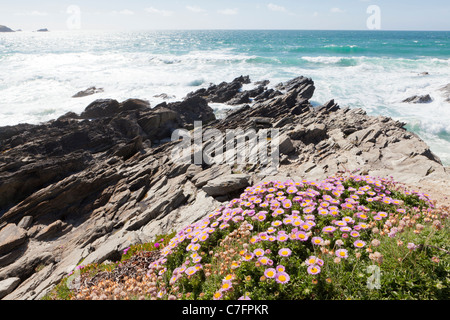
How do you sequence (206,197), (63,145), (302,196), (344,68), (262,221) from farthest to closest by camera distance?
(344,68) < (63,145) < (206,197) < (302,196) < (262,221)

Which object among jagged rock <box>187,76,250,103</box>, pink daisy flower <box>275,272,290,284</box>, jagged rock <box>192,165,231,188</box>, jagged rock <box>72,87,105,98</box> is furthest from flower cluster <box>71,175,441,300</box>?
jagged rock <box>72,87,105,98</box>

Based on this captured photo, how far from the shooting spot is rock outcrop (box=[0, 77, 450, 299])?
8828 millimetres

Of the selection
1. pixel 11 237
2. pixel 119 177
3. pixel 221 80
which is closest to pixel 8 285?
pixel 11 237

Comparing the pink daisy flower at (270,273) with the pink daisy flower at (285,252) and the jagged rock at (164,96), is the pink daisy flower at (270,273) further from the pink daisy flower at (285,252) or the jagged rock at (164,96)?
the jagged rock at (164,96)

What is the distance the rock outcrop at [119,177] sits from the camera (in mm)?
8828

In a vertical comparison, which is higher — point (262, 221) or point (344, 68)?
point (344, 68)

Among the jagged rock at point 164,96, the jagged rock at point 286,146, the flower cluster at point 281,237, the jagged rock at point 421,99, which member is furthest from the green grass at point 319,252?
the jagged rock at point 421,99

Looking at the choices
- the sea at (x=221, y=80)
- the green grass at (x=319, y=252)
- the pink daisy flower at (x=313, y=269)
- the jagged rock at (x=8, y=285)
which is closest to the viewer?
the green grass at (x=319, y=252)

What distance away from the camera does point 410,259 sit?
10.0 feet

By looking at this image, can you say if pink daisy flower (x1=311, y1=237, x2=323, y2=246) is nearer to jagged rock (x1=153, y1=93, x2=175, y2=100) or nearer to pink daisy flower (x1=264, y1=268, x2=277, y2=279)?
pink daisy flower (x1=264, y1=268, x2=277, y2=279)

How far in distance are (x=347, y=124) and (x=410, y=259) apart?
1690cm

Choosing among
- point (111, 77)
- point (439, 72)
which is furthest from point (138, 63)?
point (439, 72)

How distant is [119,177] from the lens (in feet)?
43.4

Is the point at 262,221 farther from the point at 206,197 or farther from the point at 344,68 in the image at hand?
the point at 344,68
